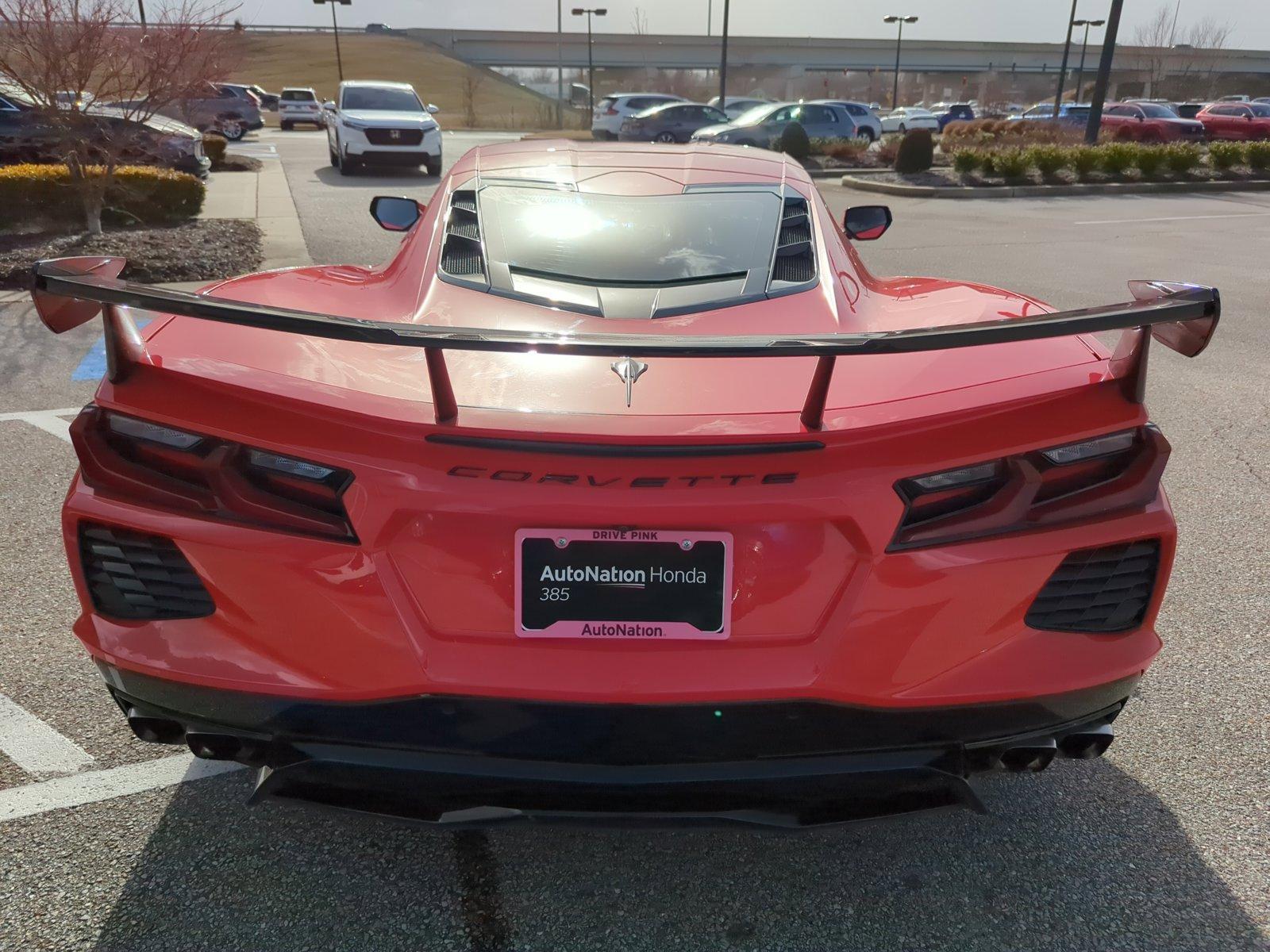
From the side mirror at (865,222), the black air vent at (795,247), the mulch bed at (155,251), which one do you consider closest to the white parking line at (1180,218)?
the mulch bed at (155,251)

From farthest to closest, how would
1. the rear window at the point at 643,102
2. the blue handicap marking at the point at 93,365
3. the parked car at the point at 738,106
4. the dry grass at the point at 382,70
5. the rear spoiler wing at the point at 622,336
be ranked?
1. the dry grass at the point at 382,70
2. the parked car at the point at 738,106
3. the rear window at the point at 643,102
4. the blue handicap marking at the point at 93,365
5. the rear spoiler wing at the point at 622,336

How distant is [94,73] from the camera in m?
10.1

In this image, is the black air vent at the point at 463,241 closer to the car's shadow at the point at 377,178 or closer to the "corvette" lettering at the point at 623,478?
the "corvette" lettering at the point at 623,478

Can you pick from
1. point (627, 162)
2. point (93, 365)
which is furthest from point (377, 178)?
point (627, 162)

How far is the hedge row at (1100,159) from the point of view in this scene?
20.4 meters

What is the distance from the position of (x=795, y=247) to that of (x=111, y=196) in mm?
11554

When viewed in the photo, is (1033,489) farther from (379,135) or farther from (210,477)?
(379,135)

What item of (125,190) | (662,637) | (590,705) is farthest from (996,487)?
(125,190)

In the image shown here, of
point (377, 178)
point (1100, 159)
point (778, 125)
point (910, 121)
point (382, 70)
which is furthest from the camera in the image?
point (382, 70)

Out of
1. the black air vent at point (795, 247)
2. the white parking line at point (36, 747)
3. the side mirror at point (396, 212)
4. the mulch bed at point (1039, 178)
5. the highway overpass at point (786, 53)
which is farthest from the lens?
the highway overpass at point (786, 53)

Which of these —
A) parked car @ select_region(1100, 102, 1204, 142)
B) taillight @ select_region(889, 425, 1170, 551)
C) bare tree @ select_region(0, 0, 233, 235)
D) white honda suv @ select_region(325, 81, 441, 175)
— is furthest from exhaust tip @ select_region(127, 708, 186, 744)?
parked car @ select_region(1100, 102, 1204, 142)

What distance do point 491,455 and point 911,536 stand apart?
73cm

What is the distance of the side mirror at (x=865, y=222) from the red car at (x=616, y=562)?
2.12 m

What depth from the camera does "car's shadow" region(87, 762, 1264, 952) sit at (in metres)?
2.03
